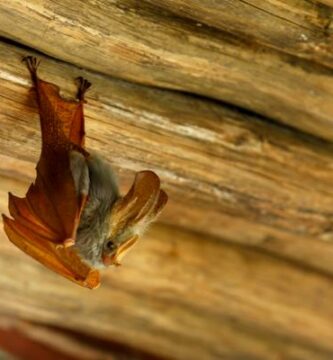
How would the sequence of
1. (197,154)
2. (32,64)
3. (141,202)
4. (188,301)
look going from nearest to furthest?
(32,64)
(141,202)
(197,154)
(188,301)

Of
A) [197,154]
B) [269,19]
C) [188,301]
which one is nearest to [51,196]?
[197,154]

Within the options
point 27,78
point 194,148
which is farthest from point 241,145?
point 27,78

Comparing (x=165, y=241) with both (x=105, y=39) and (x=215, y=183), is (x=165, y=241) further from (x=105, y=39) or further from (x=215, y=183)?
(x=105, y=39)

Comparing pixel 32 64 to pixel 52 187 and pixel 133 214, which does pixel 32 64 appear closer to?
pixel 52 187

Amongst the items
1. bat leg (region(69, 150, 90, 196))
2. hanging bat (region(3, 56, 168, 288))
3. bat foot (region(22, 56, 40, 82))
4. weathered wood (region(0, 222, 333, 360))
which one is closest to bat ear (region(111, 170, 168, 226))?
hanging bat (region(3, 56, 168, 288))

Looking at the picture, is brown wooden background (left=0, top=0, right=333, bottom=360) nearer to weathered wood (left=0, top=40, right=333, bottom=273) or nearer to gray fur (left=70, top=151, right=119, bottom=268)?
weathered wood (left=0, top=40, right=333, bottom=273)

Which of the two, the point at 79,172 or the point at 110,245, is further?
the point at 110,245
